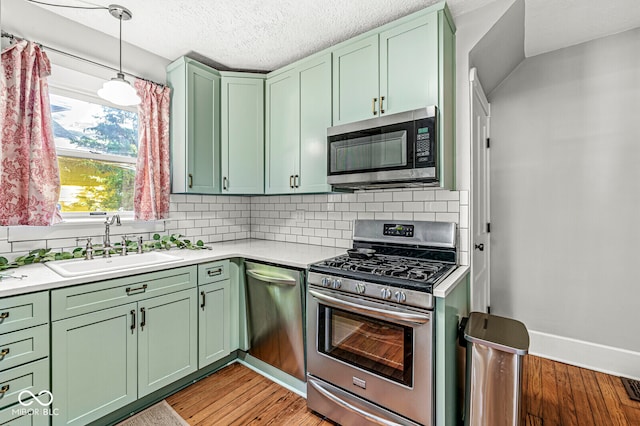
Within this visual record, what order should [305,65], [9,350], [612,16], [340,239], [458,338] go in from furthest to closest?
[340,239] < [305,65] < [612,16] < [458,338] < [9,350]

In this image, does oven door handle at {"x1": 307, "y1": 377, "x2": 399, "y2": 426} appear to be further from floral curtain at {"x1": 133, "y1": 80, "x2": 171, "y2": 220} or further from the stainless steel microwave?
floral curtain at {"x1": 133, "y1": 80, "x2": 171, "y2": 220}

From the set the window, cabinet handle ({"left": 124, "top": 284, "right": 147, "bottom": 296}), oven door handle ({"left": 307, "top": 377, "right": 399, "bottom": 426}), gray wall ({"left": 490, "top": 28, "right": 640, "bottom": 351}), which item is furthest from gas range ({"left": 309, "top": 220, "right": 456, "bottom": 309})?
the window

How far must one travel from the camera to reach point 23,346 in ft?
4.57

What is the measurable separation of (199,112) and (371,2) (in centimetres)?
161

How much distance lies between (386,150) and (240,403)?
195cm

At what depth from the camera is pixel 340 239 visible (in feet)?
8.76

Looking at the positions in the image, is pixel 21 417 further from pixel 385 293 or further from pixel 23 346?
pixel 385 293

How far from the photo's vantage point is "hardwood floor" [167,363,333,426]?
71.9 inches

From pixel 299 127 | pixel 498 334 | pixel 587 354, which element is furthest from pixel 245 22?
pixel 587 354

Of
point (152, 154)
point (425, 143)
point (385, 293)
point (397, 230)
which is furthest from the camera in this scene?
point (152, 154)

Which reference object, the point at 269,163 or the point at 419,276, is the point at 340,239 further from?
the point at 419,276

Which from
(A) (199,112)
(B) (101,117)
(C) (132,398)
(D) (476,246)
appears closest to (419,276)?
(D) (476,246)

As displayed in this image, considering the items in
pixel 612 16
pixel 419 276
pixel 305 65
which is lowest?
pixel 419 276

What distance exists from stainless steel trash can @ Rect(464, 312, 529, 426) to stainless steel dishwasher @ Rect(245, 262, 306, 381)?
3.40ft
